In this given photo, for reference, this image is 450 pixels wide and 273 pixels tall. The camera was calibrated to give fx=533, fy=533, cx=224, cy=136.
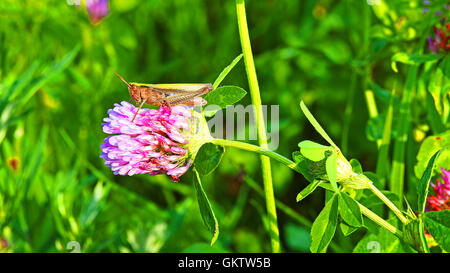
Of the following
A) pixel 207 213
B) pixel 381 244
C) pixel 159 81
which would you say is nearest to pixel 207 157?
pixel 207 213

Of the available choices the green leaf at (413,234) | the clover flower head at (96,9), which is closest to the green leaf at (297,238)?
the green leaf at (413,234)

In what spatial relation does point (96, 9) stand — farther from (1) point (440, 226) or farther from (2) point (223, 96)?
(1) point (440, 226)

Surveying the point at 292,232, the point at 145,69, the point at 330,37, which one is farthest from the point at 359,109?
the point at 145,69

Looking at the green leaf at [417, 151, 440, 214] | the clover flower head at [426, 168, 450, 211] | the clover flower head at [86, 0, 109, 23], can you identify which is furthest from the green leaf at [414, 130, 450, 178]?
the clover flower head at [86, 0, 109, 23]

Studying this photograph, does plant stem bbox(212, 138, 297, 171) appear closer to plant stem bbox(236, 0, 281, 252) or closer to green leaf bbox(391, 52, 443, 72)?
plant stem bbox(236, 0, 281, 252)
